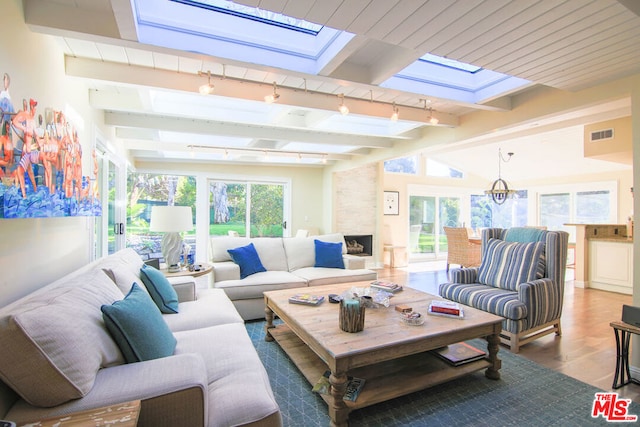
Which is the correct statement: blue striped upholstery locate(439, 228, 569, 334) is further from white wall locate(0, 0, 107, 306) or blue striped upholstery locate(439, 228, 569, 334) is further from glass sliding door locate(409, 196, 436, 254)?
glass sliding door locate(409, 196, 436, 254)

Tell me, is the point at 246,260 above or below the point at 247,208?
below

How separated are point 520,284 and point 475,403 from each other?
1414 millimetres

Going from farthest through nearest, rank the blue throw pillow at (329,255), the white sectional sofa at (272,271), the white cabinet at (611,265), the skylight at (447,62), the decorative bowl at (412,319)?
the white cabinet at (611,265) < the blue throw pillow at (329,255) < the white sectional sofa at (272,271) < the skylight at (447,62) < the decorative bowl at (412,319)

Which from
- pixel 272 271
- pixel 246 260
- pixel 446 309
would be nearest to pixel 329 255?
pixel 272 271

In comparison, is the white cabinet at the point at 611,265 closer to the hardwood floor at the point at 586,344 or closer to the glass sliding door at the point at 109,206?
the hardwood floor at the point at 586,344

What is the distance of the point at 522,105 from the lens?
10.5 feet

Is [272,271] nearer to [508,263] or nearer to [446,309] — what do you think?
[446,309]

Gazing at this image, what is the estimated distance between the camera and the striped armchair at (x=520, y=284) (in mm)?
2734

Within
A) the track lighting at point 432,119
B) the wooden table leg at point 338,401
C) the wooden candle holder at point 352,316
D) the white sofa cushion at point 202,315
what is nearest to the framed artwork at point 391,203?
the track lighting at point 432,119

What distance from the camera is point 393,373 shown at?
2.09 metres

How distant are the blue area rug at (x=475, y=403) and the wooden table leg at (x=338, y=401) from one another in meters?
0.11

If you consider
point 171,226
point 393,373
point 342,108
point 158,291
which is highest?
point 342,108

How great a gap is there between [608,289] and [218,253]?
6.05 metres

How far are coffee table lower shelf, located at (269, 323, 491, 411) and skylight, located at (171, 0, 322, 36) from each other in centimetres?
231
